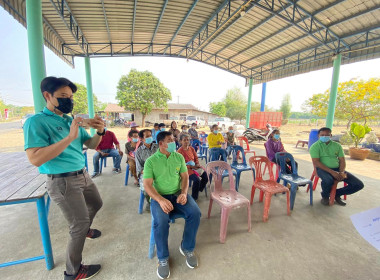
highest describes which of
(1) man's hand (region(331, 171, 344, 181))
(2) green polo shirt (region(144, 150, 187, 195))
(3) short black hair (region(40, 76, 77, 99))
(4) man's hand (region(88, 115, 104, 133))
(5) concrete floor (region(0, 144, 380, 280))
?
(3) short black hair (region(40, 76, 77, 99))

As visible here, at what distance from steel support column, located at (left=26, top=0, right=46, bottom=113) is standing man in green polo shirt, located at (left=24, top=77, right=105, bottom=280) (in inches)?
124

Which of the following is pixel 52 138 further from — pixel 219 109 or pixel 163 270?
pixel 219 109

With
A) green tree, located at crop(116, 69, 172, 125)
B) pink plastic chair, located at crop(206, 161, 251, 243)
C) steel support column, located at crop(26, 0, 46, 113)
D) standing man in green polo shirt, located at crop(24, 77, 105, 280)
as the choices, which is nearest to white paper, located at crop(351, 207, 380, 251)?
pink plastic chair, located at crop(206, 161, 251, 243)

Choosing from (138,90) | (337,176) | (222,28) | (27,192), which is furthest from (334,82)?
(138,90)

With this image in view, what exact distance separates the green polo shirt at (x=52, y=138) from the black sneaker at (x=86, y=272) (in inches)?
39.4

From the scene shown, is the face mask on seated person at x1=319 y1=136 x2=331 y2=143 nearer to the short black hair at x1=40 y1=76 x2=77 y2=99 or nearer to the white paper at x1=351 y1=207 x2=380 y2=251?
the white paper at x1=351 y1=207 x2=380 y2=251

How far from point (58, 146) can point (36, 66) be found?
384 cm

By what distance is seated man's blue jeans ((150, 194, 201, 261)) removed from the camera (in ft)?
5.78

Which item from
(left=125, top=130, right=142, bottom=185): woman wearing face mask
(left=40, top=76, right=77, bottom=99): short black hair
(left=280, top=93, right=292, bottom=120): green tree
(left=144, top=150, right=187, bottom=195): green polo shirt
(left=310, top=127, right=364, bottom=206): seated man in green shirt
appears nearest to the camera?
(left=40, top=76, right=77, bottom=99): short black hair

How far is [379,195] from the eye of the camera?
12.0 ft

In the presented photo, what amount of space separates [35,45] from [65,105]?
3.64m

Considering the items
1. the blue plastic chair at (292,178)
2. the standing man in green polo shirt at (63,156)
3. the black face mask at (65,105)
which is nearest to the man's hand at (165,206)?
the standing man in green polo shirt at (63,156)

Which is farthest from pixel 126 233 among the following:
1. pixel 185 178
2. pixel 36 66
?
pixel 36 66

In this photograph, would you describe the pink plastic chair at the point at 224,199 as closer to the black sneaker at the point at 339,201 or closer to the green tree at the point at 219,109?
the black sneaker at the point at 339,201
